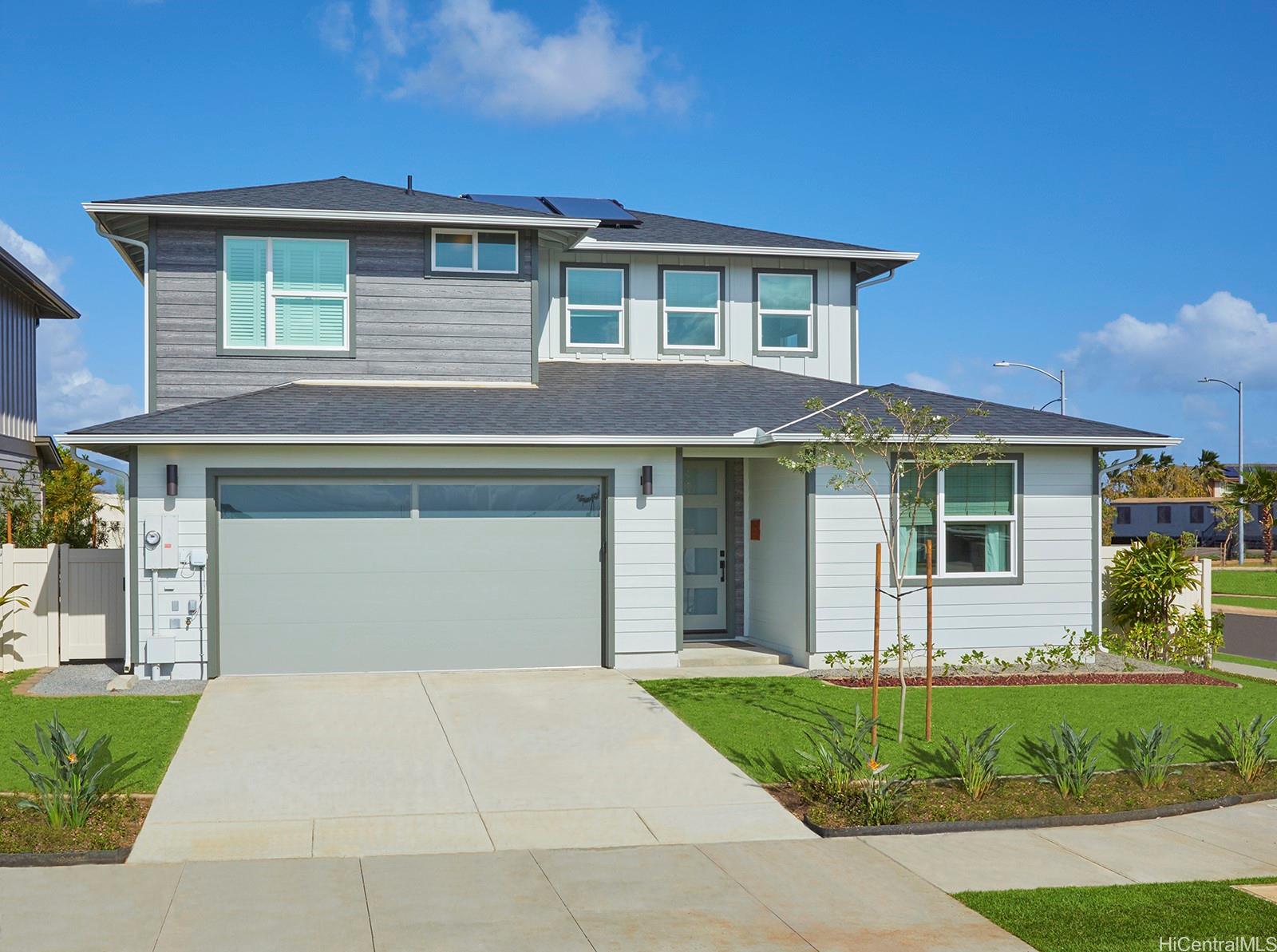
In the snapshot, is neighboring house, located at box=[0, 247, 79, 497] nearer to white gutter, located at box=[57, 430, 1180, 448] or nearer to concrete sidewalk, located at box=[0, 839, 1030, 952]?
white gutter, located at box=[57, 430, 1180, 448]

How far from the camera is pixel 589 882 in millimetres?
7070

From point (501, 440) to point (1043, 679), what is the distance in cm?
719

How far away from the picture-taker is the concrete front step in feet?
49.1

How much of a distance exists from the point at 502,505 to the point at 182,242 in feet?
17.9

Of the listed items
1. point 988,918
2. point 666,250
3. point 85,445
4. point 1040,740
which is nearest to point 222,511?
point 85,445

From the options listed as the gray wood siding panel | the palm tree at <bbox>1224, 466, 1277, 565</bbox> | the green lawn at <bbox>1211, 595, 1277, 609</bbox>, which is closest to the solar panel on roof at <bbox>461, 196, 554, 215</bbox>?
the gray wood siding panel

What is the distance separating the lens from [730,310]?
18.7m

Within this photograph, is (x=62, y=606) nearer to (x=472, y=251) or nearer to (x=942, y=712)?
(x=472, y=251)

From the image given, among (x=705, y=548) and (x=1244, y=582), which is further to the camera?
(x=1244, y=582)

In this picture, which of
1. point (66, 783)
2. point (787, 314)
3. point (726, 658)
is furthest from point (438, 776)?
point (787, 314)

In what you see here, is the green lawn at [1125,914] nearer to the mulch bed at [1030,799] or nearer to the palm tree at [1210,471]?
the mulch bed at [1030,799]

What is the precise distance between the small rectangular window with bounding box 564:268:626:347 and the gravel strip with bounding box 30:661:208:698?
303 inches

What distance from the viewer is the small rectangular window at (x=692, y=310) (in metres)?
18.5

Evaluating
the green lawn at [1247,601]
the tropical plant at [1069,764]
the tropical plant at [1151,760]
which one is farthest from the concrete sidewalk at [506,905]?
the green lawn at [1247,601]
